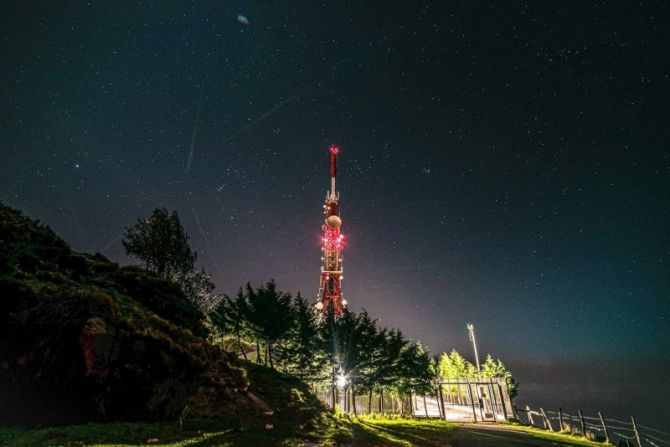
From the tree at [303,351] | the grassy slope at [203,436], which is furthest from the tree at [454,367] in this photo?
the grassy slope at [203,436]

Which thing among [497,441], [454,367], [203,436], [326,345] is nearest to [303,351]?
[326,345]

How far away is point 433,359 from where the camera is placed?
36.3 metres

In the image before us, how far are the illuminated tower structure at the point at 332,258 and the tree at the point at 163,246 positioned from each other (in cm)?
2416

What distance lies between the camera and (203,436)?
1282 cm

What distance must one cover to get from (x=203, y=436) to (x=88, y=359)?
593cm

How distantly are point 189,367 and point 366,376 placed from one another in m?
17.6

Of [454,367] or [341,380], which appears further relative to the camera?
[454,367]

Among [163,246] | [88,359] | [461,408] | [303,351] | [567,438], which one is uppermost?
[163,246]

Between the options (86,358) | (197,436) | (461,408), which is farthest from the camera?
(461,408)

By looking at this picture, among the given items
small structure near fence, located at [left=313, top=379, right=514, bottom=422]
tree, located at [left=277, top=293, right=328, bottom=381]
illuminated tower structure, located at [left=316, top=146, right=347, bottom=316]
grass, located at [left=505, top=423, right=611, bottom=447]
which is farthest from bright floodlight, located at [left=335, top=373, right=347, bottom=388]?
illuminated tower structure, located at [left=316, top=146, right=347, bottom=316]

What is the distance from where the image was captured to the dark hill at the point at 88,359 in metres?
12.8

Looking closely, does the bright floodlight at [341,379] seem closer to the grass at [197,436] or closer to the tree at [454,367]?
the grass at [197,436]

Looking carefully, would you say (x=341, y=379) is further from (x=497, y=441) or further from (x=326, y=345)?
(x=497, y=441)

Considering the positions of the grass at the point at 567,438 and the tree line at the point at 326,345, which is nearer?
the grass at the point at 567,438
